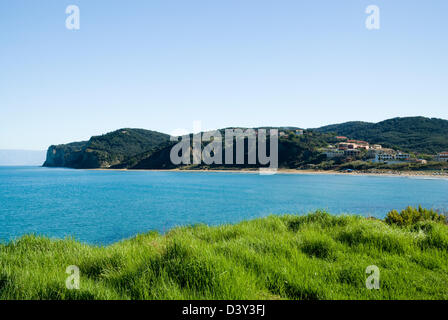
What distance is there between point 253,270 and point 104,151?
559 feet

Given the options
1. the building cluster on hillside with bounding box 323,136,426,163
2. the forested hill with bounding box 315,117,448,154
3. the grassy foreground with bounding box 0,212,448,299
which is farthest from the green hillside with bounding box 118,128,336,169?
the grassy foreground with bounding box 0,212,448,299

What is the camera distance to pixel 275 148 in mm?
112250

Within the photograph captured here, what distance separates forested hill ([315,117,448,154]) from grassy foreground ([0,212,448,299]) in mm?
125391

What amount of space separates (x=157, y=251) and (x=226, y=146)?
11506 centimetres

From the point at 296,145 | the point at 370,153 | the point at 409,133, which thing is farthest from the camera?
the point at 409,133

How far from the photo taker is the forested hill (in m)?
113

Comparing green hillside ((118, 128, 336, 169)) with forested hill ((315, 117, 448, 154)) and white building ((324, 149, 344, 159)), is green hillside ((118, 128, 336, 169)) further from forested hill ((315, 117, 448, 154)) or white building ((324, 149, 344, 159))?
forested hill ((315, 117, 448, 154))

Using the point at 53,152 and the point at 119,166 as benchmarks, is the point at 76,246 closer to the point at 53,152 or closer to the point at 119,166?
the point at 119,166

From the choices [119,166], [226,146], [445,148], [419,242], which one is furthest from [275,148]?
[419,242]

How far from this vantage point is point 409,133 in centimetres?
13638

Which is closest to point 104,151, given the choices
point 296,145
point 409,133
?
point 296,145

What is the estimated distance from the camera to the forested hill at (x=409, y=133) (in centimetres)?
11257

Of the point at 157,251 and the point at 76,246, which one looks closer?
the point at 157,251

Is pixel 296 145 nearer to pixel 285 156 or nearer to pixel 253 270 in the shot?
pixel 285 156
